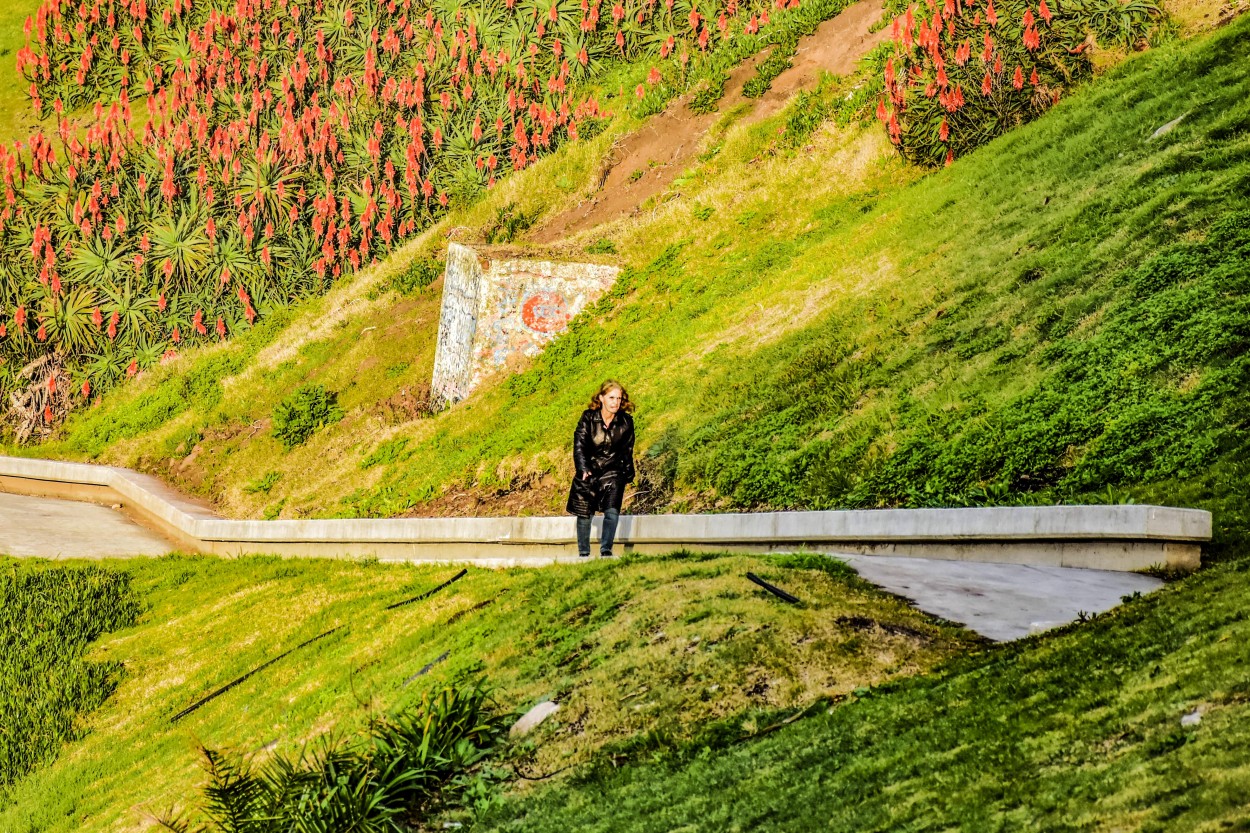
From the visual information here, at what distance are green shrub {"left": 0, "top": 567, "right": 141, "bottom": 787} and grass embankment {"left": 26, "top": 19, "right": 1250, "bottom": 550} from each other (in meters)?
4.67

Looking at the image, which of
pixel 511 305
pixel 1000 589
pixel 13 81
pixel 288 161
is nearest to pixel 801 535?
pixel 1000 589

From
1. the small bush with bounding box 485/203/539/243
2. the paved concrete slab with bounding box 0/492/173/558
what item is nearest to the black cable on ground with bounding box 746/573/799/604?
the paved concrete slab with bounding box 0/492/173/558

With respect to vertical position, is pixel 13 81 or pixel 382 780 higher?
pixel 13 81

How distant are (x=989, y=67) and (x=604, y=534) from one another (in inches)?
501

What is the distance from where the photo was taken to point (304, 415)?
27500 millimetres

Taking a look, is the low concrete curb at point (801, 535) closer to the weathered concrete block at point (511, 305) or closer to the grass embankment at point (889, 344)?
the grass embankment at point (889, 344)

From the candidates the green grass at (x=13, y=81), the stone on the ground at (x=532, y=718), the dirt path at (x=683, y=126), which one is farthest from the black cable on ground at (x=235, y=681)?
the green grass at (x=13, y=81)

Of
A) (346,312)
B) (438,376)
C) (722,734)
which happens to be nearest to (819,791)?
(722,734)

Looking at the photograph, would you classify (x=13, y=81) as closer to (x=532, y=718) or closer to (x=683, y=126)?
(x=683, y=126)

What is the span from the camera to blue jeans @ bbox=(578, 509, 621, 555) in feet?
44.5

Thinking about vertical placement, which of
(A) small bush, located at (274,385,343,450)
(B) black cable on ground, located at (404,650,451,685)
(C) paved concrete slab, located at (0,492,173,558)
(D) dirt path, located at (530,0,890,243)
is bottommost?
(C) paved concrete slab, located at (0,492,173,558)

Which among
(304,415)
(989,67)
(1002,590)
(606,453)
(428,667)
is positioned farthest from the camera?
(304,415)

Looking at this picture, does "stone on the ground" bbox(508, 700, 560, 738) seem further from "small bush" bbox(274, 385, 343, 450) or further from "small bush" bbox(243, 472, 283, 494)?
"small bush" bbox(274, 385, 343, 450)

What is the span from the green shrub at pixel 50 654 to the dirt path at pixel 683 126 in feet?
44.1
